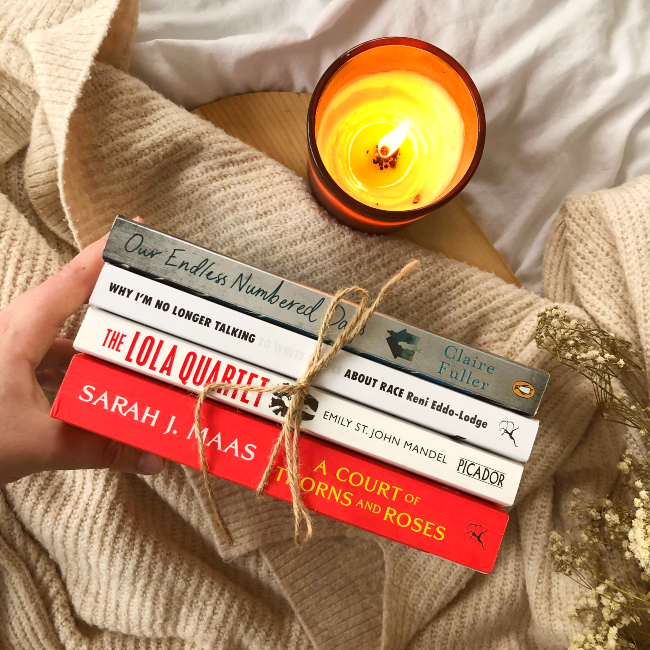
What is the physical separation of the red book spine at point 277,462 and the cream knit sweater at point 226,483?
19cm

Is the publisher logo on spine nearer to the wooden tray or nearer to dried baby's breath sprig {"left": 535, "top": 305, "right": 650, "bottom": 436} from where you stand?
dried baby's breath sprig {"left": 535, "top": 305, "right": 650, "bottom": 436}

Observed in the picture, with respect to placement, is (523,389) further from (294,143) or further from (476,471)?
(294,143)

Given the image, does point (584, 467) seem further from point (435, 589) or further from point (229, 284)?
point (229, 284)

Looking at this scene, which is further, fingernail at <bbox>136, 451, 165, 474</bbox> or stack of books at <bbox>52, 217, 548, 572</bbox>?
fingernail at <bbox>136, 451, 165, 474</bbox>

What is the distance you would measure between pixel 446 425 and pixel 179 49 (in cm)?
50

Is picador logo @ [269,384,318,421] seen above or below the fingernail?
above

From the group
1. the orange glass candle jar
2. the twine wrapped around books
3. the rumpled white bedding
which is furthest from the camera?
the rumpled white bedding

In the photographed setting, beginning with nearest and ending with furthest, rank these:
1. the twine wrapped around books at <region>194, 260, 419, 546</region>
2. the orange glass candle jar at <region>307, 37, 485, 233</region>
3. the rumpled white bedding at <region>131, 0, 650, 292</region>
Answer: the twine wrapped around books at <region>194, 260, 419, 546</region>, the orange glass candle jar at <region>307, 37, 485, 233</region>, the rumpled white bedding at <region>131, 0, 650, 292</region>

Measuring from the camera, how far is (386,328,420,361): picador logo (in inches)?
15.8

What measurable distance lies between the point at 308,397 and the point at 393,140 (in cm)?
28

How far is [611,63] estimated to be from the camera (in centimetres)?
61

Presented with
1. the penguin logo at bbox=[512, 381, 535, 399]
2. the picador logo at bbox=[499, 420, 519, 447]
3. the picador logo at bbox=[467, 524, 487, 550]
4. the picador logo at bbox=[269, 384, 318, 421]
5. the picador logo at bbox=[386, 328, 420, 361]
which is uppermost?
the picador logo at bbox=[386, 328, 420, 361]

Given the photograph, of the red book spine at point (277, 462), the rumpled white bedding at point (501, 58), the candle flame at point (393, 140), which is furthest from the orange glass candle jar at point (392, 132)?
the red book spine at point (277, 462)

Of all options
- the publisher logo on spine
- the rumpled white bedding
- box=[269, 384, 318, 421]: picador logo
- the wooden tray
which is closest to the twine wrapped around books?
box=[269, 384, 318, 421]: picador logo
